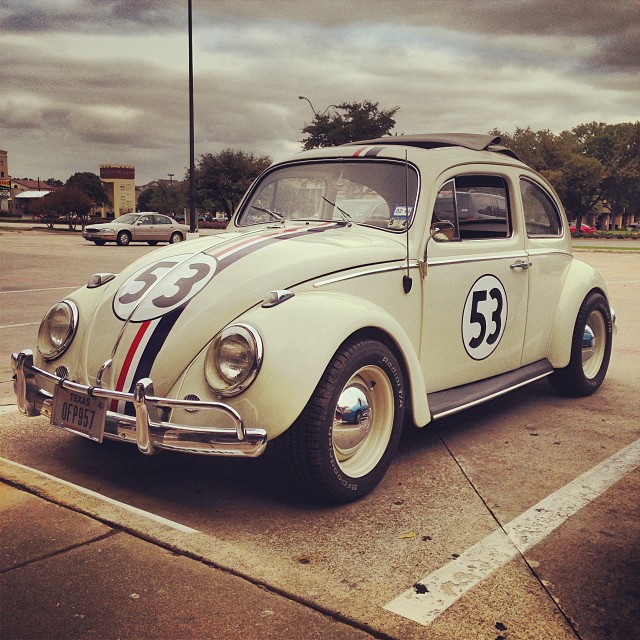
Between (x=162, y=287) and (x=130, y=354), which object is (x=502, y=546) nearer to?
(x=130, y=354)

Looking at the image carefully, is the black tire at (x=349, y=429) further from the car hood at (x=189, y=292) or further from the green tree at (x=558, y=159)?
the green tree at (x=558, y=159)

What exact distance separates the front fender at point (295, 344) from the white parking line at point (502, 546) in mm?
854

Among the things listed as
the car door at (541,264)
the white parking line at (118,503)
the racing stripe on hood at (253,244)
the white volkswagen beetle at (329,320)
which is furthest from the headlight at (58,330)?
the car door at (541,264)

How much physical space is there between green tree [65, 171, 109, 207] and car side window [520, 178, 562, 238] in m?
100

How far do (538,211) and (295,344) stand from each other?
2.85m

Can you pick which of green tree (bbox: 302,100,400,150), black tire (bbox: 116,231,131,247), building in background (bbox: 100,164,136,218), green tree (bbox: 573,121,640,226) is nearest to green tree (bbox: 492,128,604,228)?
green tree (bbox: 573,121,640,226)

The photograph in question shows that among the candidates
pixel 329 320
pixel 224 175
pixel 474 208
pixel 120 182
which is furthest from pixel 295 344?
pixel 120 182

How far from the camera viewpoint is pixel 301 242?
3.79m

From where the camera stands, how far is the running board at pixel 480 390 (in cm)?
395

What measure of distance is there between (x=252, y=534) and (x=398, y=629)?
89 cm

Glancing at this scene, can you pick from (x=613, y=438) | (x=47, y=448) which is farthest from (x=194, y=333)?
(x=613, y=438)

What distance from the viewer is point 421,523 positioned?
3.21m

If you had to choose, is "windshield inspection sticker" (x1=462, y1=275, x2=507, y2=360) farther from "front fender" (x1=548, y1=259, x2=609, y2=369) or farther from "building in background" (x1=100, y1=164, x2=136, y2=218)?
"building in background" (x1=100, y1=164, x2=136, y2=218)

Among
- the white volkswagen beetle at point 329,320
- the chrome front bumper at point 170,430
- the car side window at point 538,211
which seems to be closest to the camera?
the chrome front bumper at point 170,430
